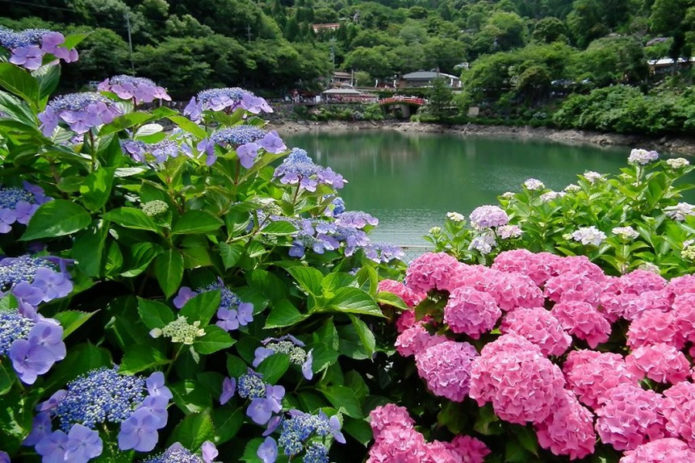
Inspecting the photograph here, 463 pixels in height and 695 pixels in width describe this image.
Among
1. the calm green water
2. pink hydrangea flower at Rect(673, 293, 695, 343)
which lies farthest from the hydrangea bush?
the calm green water

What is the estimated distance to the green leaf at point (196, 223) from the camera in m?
1.08

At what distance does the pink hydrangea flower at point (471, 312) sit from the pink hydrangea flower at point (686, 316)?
51 centimetres

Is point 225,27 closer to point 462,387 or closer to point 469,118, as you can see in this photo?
point 469,118

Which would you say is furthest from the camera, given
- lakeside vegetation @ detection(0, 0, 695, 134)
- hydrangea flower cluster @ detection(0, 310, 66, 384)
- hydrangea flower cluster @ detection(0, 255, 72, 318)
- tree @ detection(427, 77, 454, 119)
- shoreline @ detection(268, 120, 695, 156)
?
tree @ detection(427, 77, 454, 119)

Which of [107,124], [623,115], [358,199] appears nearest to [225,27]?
[623,115]

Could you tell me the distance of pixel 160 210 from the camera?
1.08 meters

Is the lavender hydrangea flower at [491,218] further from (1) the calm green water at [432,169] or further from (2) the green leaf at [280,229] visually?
(1) the calm green water at [432,169]

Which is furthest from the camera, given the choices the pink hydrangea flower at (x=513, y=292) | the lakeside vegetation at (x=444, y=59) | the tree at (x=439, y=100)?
the tree at (x=439, y=100)

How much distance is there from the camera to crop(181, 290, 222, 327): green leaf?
3.40 feet

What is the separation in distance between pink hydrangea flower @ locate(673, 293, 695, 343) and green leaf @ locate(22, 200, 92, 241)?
5.09ft

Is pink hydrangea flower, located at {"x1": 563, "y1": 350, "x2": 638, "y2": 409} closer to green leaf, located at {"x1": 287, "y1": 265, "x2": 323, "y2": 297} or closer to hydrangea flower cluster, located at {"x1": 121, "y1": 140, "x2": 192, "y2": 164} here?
green leaf, located at {"x1": 287, "y1": 265, "x2": 323, "y2": 297}

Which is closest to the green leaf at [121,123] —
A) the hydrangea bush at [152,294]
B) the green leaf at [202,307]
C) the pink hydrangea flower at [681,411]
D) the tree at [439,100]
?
the hydrangea bush at [152,294]

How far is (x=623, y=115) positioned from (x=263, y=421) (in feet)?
115

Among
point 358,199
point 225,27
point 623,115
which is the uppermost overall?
point 225,27
